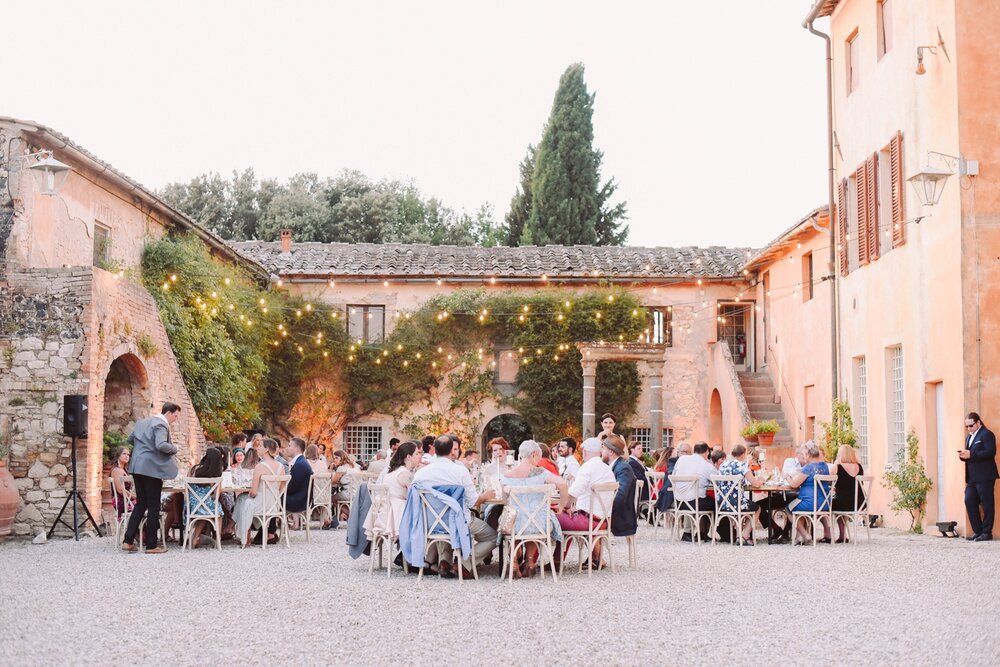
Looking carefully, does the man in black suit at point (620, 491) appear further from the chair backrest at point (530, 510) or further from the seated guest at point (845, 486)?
the seated guest at point (845, 486)

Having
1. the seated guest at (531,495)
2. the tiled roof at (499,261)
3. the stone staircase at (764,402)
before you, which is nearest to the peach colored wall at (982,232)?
the seated guest at (531,495)

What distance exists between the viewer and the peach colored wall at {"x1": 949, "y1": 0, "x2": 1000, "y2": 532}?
44.4 feet

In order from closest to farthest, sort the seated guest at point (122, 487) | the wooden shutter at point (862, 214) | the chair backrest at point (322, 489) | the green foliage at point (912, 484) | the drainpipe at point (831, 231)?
the seated guest at point (122, 487)
the green foliage at point (912, 484)
the chair backrest at point (322, 489)
the wooden shutter at point (862, 214)
the drainpipe at point (831, 231)

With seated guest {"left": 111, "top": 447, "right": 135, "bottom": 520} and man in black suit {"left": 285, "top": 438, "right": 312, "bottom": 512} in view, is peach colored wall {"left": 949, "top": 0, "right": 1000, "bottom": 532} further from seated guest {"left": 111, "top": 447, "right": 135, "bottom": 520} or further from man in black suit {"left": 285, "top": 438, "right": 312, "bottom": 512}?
seated guest {"left": 111, "top": 447, "right": 135, "bottom": 520}

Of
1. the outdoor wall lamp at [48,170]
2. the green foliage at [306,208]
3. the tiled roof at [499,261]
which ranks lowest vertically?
the outdoor wall lamp at [48,170]

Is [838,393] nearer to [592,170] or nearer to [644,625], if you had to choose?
[644,625]

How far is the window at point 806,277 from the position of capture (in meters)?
21.7

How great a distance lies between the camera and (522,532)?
9.77m

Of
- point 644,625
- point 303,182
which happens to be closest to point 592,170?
point 303,182

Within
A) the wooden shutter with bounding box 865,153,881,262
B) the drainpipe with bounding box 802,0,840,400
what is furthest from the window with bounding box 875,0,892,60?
the drainpipe with bounding box 802,0,840,400

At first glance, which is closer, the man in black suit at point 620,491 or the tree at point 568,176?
the man in black suit at point 620,491

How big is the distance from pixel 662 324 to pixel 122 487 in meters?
14.6

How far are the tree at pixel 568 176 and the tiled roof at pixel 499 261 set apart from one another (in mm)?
10421

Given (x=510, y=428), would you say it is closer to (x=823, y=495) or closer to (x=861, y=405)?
(x=861, y=405)
